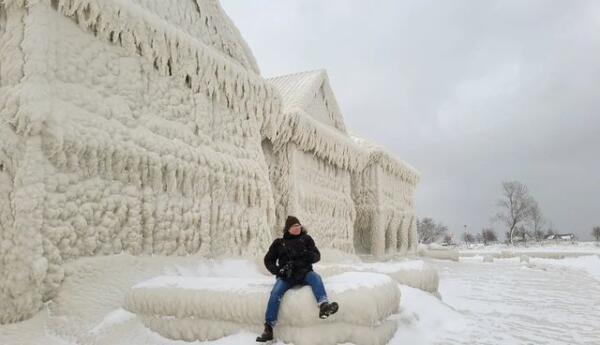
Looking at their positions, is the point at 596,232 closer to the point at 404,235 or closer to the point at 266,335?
the point at 404,235

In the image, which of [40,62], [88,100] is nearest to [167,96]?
[88,100]

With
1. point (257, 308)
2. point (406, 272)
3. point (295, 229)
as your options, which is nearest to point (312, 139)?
point (406, 272)

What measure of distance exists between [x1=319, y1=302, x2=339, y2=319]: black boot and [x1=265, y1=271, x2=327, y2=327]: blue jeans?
0.08 meters

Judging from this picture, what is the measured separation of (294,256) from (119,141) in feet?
11.3

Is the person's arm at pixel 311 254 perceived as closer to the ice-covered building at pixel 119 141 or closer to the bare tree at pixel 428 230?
the ice-covered building at pixel 119 141

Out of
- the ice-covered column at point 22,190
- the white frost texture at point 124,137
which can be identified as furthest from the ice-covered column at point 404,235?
the ice-covered column at point 22,190

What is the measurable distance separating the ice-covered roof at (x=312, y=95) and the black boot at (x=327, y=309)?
9.03 meters

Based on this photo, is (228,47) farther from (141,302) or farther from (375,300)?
(375,300)

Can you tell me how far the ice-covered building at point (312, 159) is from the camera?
12.0 metres

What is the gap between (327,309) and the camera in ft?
15.5

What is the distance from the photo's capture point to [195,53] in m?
8.47

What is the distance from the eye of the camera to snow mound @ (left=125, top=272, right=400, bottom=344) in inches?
193

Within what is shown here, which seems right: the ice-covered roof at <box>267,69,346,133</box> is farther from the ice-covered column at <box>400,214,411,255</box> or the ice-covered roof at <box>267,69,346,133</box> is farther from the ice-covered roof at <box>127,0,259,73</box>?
the ice-covered column at <box>400,214,411,255</box>

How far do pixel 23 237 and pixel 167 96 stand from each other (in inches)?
137
